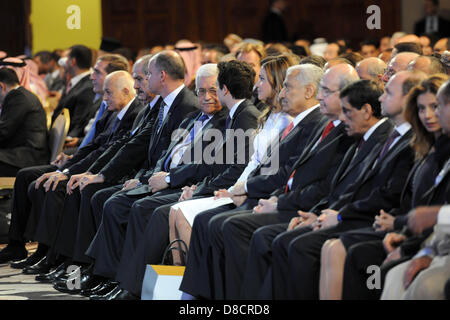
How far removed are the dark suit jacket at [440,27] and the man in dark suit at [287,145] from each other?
6.67m

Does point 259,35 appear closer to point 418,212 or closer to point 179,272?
point 179,272

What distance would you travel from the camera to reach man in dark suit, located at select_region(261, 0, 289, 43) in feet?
42.3

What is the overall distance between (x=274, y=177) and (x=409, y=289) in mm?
1692

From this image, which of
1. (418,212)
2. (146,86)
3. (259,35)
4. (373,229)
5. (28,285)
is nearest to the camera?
(418,212)

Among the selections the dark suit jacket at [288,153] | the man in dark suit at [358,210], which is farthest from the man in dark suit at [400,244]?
the dark suit jacket at [288,153]

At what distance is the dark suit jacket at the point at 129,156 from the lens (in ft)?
20.8

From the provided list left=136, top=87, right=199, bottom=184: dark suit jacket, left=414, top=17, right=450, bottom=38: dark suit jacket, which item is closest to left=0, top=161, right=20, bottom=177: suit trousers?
left=136, top=87, right=199, bottom=184: dark suit jacket

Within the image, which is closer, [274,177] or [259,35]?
[274,177]

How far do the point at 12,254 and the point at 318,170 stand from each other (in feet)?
10.8

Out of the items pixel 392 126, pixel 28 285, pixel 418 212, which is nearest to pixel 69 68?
pixel 28 285

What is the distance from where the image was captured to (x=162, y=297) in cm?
460

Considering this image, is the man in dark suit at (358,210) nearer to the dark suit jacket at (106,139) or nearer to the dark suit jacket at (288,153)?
the dark suit jacket at (288,153)

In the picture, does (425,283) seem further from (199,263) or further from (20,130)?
(20,130)

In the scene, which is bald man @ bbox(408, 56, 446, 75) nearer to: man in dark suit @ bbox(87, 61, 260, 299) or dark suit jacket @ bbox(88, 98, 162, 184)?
man in dark suit @ bbox(87, 61, 260, 299)
